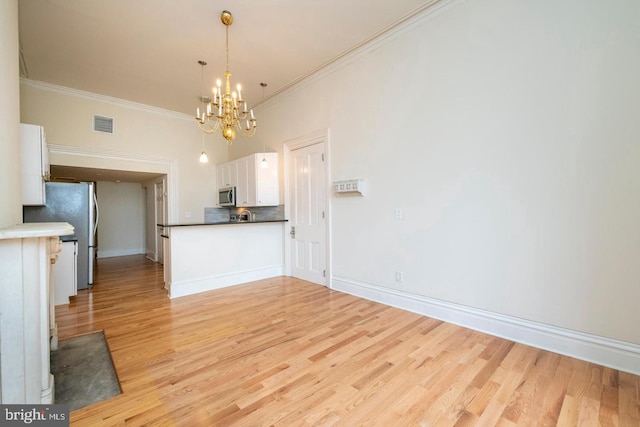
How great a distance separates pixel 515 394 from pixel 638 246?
1.37 metres

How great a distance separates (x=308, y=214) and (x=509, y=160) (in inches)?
111

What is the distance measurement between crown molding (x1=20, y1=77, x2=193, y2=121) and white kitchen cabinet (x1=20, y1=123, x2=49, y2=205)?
6.45ft

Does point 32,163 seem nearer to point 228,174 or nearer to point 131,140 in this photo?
point 131,140

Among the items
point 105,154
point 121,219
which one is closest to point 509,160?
point 105,154

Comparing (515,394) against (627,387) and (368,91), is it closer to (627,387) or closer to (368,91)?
(627,387)

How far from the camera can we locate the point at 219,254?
419 cm

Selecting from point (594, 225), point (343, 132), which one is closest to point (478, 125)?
point (594, 225)

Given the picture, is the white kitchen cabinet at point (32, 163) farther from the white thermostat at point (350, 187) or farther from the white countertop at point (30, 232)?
the white thermostat at point (350, 187)

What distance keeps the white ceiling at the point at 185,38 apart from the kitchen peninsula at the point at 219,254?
2334 millimetres

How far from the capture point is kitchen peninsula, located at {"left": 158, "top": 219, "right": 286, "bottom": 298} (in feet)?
12.5

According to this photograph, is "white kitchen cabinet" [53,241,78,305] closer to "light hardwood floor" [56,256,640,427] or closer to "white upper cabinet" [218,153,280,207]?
"light hardwood floor" [56,256,640,427]

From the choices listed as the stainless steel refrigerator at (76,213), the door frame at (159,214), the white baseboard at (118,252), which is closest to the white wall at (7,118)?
the stainless steel refrigerator at (76,213)

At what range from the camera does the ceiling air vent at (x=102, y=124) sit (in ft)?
16.1

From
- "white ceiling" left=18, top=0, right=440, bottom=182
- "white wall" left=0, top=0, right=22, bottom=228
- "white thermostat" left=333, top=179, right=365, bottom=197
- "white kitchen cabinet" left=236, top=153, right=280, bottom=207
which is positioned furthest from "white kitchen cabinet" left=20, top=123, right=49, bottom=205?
"white thermostat" left=333, top=179, right=365, bottom=197
